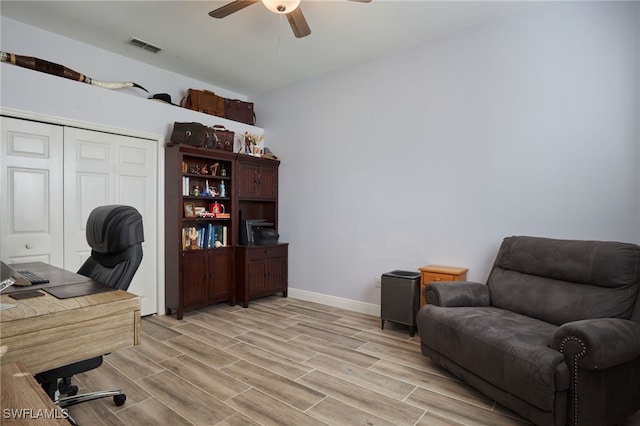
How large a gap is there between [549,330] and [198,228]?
362 cm

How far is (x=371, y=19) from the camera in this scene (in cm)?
313

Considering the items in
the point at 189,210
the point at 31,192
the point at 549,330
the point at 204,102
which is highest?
the point at 204,102

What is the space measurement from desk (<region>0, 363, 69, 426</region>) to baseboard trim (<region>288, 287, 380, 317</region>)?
343 cm

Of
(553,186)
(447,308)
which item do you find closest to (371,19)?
(553,186)

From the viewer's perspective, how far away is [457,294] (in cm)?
268

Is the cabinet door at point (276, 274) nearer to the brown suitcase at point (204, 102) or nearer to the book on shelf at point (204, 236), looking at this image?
the book on shelf at point (204, 236)

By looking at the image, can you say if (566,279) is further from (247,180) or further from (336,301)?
(247,180)

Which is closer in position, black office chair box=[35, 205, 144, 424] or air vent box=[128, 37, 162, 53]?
black office chair box=[35, 205, 144, 424]

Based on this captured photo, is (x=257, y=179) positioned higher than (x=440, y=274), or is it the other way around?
(x=257, y=179)

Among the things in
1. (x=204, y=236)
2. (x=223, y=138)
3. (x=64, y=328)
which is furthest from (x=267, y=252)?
(x=64, y=328)

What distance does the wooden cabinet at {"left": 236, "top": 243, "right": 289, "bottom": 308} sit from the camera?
4191 mm

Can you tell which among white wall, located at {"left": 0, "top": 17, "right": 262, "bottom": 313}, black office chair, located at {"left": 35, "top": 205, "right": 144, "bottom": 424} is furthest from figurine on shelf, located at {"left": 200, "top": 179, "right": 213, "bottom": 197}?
black office chair, located at {"left": 35, "top": 205, "right": 144, "bottom": 424}

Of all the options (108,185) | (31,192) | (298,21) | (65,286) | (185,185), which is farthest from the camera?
Answer: (185,185)

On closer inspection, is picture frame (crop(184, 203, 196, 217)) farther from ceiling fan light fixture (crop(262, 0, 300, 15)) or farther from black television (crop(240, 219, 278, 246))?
ceiling fan light fixture (crop(262, 0, 300, 15))
